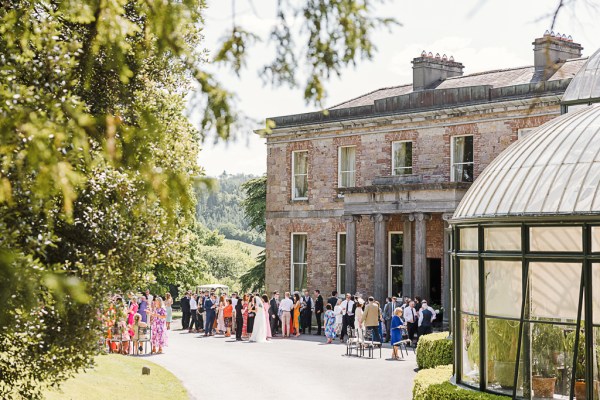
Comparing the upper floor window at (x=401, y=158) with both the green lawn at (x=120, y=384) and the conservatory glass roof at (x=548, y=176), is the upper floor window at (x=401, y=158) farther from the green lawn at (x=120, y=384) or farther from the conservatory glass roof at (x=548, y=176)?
the conservatory glass roof at (x=548, y=176)

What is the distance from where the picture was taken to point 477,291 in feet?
Result: 44.9

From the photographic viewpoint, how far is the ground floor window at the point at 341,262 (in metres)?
33.6

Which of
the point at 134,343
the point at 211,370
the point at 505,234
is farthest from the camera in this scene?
the point at 134,343

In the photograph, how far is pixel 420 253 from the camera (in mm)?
29734

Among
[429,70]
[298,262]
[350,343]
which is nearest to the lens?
[350,343]

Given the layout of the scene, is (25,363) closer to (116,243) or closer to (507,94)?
(116,243)

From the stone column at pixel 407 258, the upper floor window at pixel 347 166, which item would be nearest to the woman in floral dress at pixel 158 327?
the stone column at pixel 407 258

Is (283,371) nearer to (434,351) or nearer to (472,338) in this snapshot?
(434,351)

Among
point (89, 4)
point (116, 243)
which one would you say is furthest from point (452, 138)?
point (89, 4)

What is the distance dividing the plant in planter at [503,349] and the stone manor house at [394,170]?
15.1 meters

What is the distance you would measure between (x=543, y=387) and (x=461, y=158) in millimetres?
18501

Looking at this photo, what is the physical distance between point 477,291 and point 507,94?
16.8 metres

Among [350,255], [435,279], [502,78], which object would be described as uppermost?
[502,78]

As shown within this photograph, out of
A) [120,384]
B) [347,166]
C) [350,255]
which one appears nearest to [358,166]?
[347,166]
